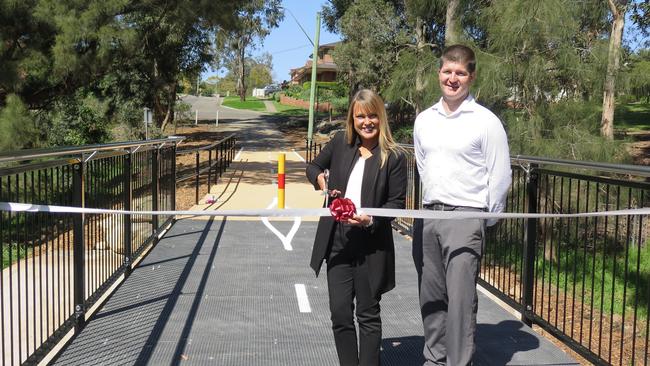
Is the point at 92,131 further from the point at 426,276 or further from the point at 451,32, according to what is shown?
the point at 426,276

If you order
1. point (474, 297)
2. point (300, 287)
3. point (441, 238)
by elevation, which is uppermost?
point (441, 238)

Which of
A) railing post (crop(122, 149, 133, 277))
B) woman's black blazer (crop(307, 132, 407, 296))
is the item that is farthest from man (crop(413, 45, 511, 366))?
railing post (crop(122, 149, 133, 277))

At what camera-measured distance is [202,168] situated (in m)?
20.2

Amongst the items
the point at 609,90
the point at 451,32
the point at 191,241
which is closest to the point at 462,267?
the point at 191,241

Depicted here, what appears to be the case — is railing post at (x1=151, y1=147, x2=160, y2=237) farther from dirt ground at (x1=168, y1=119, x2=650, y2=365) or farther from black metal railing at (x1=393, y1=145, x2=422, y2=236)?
dirt ground at (x1=168, y1=119, x2=650, y2=365)

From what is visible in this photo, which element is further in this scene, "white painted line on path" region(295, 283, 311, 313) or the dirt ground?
→ the dirt ground

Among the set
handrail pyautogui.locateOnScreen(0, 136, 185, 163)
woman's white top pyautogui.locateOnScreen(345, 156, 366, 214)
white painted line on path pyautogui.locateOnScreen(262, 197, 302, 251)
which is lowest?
→ white painted line on path pyautogui.locateOnScreen(262, 197, 302, 251)

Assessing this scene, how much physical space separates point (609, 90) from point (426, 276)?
6365mm

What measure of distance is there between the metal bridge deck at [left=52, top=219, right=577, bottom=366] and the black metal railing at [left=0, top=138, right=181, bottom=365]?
0.69ft

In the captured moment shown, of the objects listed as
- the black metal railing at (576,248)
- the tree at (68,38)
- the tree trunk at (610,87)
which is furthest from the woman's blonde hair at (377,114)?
the tree at (68,38)

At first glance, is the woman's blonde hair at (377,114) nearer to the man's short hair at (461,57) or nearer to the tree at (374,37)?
the man's short hair at (461,57)

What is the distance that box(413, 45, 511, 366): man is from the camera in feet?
11.3

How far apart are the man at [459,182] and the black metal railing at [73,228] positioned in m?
2.15

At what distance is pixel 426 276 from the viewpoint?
3717mm
